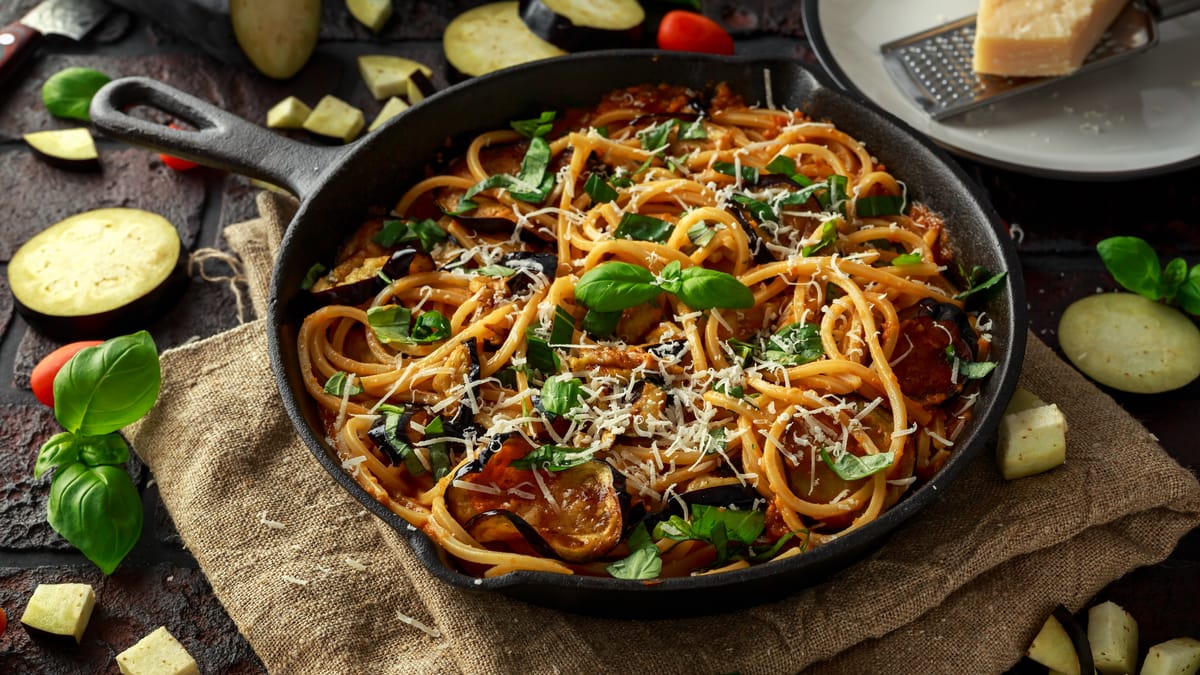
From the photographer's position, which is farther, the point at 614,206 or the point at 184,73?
the point at 184,73

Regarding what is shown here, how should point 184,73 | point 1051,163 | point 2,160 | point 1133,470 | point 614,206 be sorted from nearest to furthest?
point 1133,470, point 614,206, point 1051,163, point 2,160, point 184,73

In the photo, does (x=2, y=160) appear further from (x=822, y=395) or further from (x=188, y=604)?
(x=822, y=395)

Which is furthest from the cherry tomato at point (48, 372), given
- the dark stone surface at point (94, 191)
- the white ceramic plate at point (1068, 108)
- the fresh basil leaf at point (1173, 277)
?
the fresh basil leaf at point (1173, 277)

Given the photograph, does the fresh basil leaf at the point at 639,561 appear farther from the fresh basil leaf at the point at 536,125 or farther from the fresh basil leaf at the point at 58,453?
the fresh basil leaf at the point at 58,453

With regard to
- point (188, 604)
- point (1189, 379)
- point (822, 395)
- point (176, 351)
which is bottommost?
point (188, 604)

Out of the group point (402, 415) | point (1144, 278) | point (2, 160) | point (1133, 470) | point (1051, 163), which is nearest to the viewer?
point (402, 415)

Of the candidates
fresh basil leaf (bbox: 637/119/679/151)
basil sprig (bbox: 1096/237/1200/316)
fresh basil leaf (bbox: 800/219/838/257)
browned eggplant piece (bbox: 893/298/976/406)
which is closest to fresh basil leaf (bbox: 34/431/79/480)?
fresh basil leaf (bbox: 637/119/679/151)

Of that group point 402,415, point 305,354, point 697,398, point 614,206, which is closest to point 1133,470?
point 697,398
